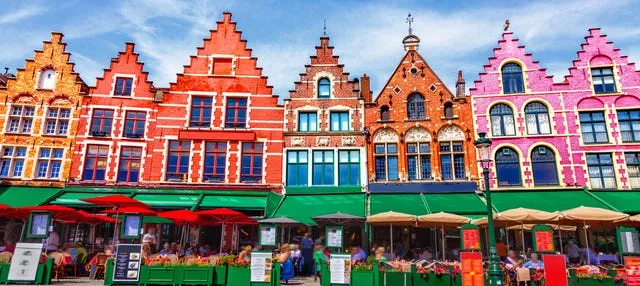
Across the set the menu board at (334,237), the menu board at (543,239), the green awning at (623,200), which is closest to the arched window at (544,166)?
the green awning at (623,200)

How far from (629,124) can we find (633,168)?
2.14 meters

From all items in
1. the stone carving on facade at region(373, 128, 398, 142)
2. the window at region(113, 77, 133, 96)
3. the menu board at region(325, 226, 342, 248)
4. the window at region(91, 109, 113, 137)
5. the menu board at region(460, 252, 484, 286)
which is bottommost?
the menu board at region(460, 252, 484, 286)

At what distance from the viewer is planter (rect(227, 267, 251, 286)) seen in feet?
38.1

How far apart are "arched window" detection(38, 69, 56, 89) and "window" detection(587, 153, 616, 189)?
88.5ft

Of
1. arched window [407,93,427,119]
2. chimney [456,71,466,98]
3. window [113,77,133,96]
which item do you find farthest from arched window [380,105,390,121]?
window [113,77,133,96]

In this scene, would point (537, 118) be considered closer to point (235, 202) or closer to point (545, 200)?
point (545, 200)

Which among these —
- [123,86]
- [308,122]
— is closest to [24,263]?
[123,86]

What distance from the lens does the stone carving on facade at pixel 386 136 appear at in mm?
20812

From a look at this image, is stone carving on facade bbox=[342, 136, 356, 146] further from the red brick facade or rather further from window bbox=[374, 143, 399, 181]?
window bbox=[374, 143, 399, 181]

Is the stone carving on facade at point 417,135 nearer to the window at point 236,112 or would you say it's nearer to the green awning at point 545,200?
the green awning at point 545,200

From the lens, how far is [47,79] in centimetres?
2156

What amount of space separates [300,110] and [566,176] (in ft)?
43.1

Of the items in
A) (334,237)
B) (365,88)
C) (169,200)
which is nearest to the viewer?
(334,237)

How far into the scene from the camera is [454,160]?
66.1 ft
